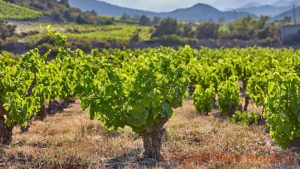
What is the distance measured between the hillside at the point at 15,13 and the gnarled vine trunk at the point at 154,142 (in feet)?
206

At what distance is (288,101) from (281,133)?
2.59ft

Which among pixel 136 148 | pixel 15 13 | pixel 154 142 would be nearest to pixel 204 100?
pixel 136 148

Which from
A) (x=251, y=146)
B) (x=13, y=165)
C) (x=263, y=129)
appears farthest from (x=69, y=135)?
(x=263, y=129)

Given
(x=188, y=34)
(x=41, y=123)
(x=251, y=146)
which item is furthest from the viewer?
(x=188, y=34)

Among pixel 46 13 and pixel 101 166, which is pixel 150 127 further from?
pixel 46 13

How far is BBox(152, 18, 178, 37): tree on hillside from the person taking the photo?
75812 millimetres

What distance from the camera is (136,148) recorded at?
11.5 m

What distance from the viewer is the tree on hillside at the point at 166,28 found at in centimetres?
7581

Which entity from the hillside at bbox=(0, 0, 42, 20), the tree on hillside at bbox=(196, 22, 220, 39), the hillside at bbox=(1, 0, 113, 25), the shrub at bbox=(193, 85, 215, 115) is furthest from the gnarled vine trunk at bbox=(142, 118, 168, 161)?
the hillside at bbox=(1, 0, 113, 25)

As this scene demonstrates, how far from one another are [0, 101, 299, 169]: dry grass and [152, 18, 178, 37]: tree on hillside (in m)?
61.6

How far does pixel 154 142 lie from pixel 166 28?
225 ft

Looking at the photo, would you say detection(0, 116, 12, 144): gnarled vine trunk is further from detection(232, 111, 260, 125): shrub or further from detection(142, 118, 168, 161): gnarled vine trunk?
detection(232, 111, 260, 125): shrub

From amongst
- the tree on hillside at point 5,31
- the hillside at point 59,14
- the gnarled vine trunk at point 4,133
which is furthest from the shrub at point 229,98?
the hillside at point 59,14

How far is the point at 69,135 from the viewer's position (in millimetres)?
13016
